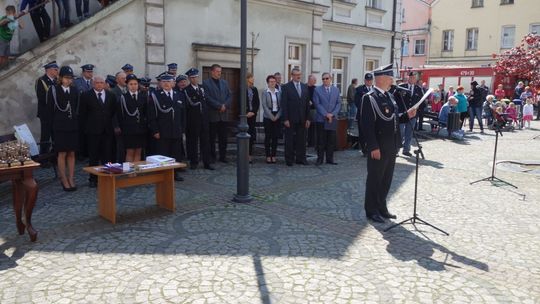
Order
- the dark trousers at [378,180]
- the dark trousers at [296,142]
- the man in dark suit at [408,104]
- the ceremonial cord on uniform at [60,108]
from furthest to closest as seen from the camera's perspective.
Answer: the man in dark suit at [408,104] < the dark trousers at [296,142] < the ceremonial cord on uniform at [60,108] < the dark trousers at [378,180]

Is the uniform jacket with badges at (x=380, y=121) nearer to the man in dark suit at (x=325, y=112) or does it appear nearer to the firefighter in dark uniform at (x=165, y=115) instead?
the firefighter in dark uniform at (x=165, y=115)

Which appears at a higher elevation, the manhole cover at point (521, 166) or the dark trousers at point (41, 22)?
the dark trousers at point (41, 22)

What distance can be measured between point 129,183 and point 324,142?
5.22 m

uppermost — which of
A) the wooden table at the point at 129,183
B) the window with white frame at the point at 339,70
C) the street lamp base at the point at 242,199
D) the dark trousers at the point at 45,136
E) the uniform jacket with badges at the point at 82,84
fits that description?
the window with white frame at the point at 339,70

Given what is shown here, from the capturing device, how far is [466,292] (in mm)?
4066

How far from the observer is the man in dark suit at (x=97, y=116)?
7.55 metres

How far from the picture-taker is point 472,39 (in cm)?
3766

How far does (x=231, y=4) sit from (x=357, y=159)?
5.50m

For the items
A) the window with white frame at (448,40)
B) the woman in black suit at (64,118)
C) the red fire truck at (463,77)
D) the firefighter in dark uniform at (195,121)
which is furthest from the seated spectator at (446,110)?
the window with white frame at (448,40)

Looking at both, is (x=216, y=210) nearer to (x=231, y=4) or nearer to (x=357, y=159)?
(x=357, y=159)

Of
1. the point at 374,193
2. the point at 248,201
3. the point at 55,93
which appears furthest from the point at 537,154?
the point at 55,93

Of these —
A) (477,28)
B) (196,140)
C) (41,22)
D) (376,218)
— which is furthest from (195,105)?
(477,28)

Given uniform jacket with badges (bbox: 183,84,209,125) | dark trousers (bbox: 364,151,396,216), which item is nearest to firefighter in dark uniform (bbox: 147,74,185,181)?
uniform jacket with badges (bbox: 183,84,209,125)

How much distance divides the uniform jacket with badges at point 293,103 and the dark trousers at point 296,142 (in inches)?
7.9
